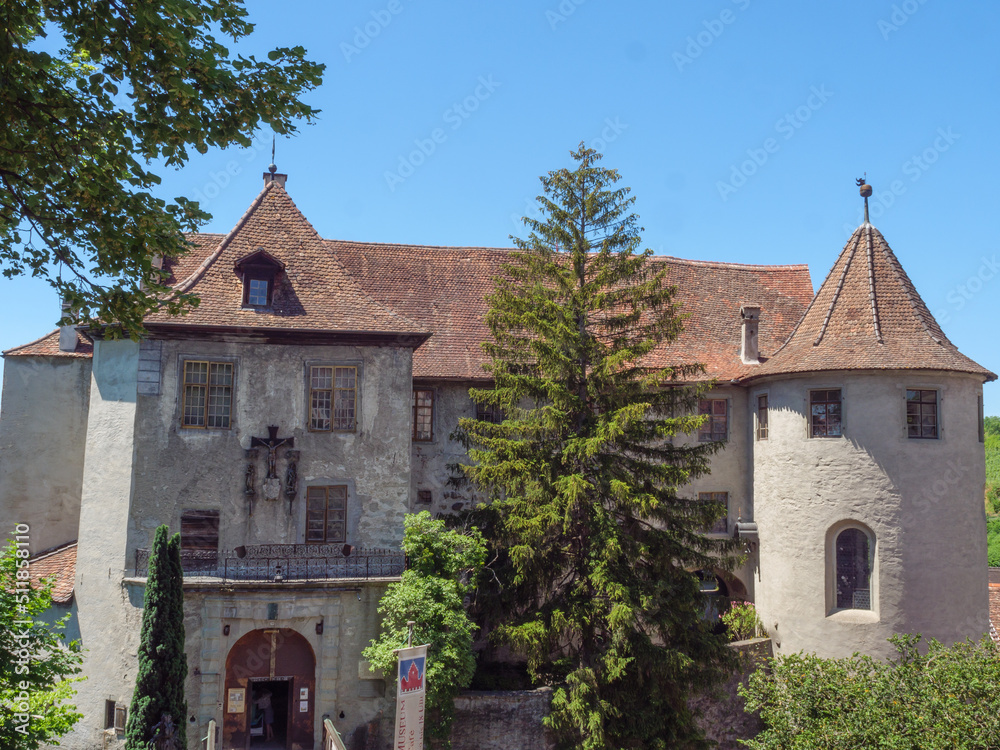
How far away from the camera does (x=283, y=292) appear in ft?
69.4

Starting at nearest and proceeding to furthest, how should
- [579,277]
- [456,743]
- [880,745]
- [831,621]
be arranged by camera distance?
1. [880,745]
2. [456,743]
3. [579,277]
4. [831,621]

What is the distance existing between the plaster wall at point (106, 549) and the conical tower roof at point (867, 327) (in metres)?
16.3

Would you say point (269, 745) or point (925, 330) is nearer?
point (269, 745)

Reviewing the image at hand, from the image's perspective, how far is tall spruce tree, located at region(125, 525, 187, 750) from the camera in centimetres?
1680

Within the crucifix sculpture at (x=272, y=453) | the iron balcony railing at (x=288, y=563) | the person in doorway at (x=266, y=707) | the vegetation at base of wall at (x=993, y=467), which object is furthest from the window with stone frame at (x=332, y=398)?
the vegetation at base of wall at (x=993, y=467)

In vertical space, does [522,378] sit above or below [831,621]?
above

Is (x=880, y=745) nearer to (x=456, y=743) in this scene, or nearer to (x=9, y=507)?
(x=456, y=743)

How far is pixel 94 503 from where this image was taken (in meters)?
20.1

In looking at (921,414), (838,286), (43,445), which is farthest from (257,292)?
(921,414)

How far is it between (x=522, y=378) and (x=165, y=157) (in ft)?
38.2

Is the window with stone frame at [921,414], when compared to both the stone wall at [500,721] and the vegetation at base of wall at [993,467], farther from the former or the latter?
the vegetation at base of wall at [993,467]

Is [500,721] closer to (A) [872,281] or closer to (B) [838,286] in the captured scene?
(B) [838,286]

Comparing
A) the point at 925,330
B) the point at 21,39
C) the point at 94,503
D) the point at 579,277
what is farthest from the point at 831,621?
the point at 21,39

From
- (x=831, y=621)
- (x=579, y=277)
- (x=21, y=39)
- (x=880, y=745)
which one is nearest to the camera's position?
(x=21, y=39)
